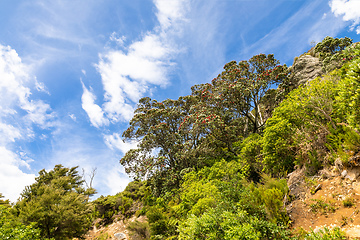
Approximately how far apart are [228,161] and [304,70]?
14972 mm

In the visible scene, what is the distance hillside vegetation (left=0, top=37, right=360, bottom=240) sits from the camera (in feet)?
18.7

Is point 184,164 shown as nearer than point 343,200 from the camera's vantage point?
No

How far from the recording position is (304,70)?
1933 cm

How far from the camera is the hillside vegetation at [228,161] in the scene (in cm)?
571

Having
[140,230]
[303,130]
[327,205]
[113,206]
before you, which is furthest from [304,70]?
[113,206]

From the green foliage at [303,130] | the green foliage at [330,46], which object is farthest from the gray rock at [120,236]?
the green foliage at [330,46]

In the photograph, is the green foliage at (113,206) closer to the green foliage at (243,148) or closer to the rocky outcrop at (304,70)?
the green foliage at (243,148)

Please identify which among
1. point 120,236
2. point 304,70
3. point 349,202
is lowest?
point 349,202

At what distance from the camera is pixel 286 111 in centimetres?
964

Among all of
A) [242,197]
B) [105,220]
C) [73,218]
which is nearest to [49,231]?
[73,218]

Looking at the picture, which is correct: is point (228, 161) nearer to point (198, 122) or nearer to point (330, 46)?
point (198, 122)

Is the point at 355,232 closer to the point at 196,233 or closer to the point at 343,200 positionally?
the point at 343,200

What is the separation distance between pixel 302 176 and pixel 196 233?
5.70m

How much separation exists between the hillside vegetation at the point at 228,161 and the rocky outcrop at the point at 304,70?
0.14 metres
